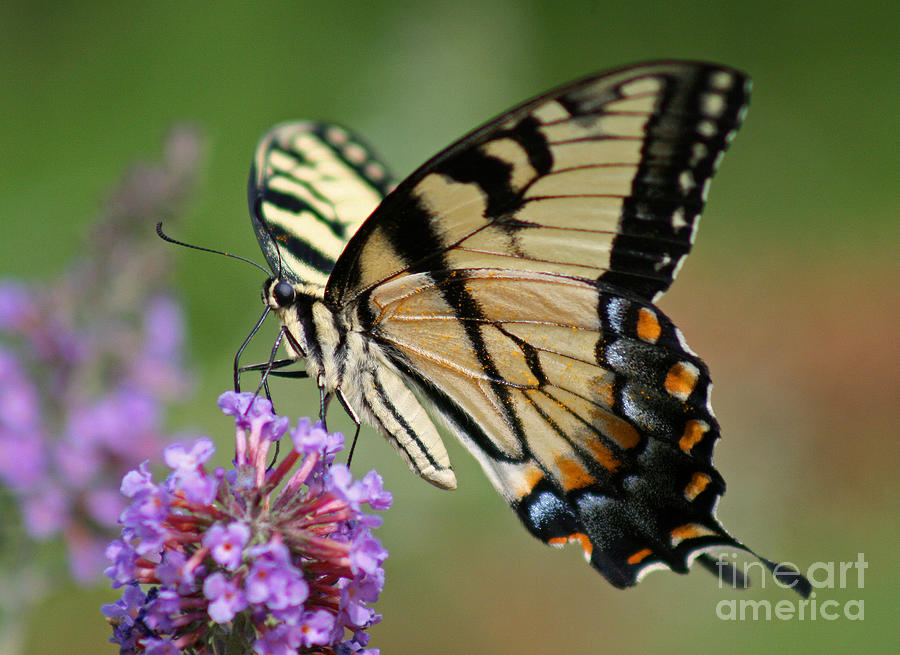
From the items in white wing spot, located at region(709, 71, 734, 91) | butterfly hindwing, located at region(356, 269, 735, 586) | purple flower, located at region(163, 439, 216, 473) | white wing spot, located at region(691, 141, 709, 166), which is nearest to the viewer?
purple flower, located at region(163, 439, 216, 473)

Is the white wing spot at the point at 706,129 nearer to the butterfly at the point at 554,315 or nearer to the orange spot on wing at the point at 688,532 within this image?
the butterfly at the point at 554,315

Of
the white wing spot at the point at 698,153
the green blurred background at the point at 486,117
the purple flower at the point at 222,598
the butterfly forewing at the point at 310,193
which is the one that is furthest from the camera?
the green blurred background at the point at 486,117

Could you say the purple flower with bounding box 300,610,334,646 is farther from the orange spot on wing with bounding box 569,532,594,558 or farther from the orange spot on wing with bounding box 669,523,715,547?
the orange spot on wing with bounding box 669,523,715,547

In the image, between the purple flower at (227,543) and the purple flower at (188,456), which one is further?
the purple flower at (188,456)

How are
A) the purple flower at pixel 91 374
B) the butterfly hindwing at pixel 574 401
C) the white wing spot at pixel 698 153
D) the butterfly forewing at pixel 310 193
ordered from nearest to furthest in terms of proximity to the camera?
the white wing spot at pixel 698 153 < the butterfly hindwing at pixel 574 401 < the butterfly forewing at pixel 310 193 < the purple flower at pixel 91 374

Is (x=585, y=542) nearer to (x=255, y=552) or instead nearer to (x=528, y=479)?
(x=528, y=479)

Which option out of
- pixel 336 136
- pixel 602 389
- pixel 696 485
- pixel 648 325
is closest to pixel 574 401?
pixel 602 389

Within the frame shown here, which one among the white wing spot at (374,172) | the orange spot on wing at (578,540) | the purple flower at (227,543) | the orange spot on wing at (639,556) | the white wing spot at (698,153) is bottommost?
the purple flower at (227,543)

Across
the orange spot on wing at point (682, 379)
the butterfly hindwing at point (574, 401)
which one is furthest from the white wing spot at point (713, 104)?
the orange spot on wing at point (682, 379)

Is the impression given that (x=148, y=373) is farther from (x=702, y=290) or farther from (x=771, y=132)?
(x=771, y=132)

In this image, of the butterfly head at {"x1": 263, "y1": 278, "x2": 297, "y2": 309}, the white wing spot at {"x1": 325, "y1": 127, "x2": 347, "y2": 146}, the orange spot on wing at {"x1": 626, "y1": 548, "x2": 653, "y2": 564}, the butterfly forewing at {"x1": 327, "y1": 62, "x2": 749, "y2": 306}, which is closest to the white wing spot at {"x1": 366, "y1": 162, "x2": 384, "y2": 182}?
the white wing spot at {"x1": 325, "y1": 127, "x2": 347, "y2": 146}
